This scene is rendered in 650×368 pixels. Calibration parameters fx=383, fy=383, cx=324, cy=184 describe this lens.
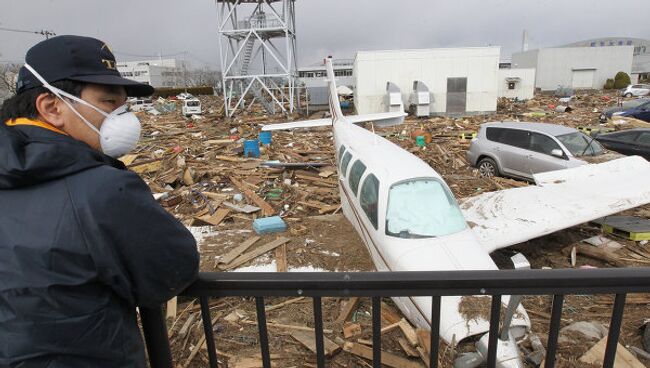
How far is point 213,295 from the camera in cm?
171

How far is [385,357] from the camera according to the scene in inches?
177

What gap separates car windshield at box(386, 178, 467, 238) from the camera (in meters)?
5.28

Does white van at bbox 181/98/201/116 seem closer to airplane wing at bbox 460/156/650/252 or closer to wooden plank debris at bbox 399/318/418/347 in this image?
airplane wing at bbox 460/156/650/252

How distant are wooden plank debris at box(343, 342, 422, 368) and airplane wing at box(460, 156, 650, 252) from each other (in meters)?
2.77

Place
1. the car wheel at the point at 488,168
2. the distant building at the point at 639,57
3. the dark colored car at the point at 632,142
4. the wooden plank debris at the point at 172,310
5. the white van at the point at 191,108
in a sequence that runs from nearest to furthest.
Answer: the wooden plank debris at the point at 172,310 < the car wheel at the point at 488,168 < the dark colored car at the point at 632,142 < the white van at the point at 191,108 < the distant building at the point at 639,57

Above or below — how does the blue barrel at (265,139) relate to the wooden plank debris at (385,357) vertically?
above

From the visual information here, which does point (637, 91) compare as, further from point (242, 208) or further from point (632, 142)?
point (242, 208)

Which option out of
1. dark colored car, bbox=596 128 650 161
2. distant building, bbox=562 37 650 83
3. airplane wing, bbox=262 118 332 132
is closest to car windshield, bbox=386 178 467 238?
airplane wing, bbox=262 118 332 132

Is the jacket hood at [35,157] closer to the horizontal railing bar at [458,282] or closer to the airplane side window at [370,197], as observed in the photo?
the horizontal railing bar at [458,282]

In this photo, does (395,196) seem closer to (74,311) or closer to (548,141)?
(74,311)

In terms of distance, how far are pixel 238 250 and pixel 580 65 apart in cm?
6398

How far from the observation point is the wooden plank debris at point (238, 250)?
7546 mm

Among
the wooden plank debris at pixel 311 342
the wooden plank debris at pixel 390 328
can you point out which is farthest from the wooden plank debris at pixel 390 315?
the wooden plank debris at pixel 311 342

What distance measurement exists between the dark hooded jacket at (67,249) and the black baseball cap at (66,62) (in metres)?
0.30
